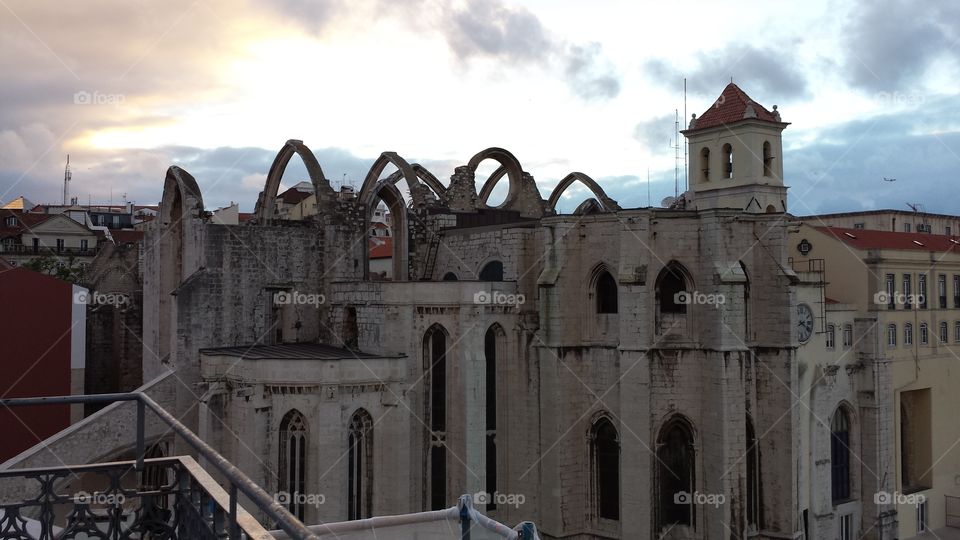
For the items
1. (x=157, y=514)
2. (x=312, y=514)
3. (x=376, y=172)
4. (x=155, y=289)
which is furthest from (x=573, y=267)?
(x=157, y=514)

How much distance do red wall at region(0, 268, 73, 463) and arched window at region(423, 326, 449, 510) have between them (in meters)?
11.9

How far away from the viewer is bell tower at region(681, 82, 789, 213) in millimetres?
43406

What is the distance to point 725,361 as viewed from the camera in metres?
22.1

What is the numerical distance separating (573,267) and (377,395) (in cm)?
684

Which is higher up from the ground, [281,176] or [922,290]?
[281,176]

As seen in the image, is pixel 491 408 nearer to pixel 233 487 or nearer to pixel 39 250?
pixel 233 487

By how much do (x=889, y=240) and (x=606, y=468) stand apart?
22.5 metres

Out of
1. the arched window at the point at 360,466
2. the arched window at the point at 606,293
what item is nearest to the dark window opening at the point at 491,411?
the arched window at the point at 606,293

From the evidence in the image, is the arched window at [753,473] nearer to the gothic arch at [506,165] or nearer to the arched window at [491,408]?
the arched window at [491,408]

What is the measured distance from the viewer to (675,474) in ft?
75.6

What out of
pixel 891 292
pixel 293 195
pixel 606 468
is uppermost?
pixel 293 195

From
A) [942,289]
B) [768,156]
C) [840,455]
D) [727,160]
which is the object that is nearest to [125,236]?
[727,160]

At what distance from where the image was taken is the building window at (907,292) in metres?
36.1

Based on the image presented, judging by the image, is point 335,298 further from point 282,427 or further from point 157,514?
point 157,514
